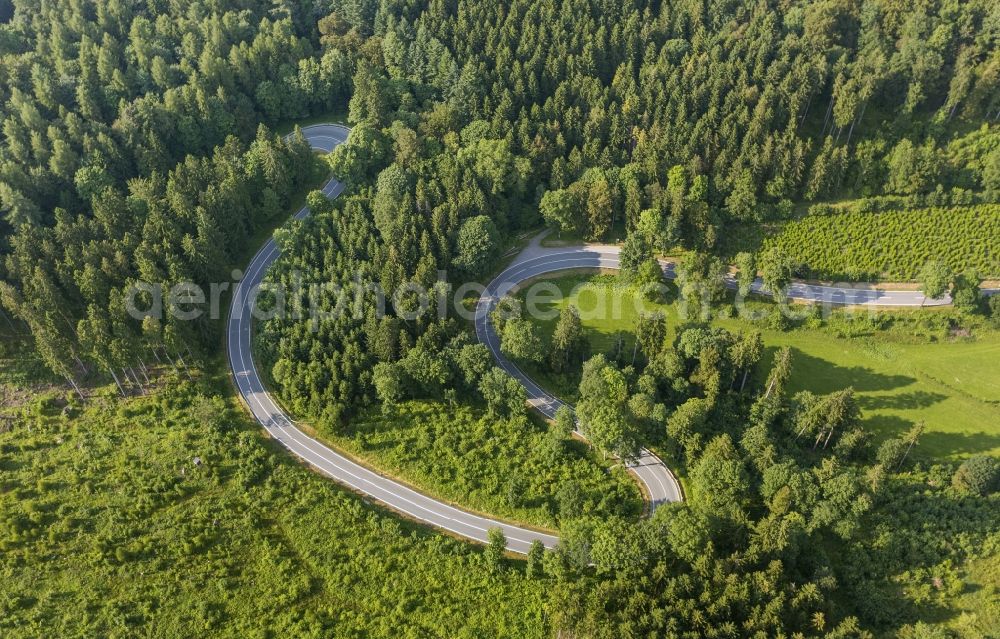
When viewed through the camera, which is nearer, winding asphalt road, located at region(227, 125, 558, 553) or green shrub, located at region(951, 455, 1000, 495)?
green shrub, located at region(951, 455, 1000, 495)

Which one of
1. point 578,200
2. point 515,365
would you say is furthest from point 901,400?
point 578,200

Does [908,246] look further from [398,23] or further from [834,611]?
[398,23]

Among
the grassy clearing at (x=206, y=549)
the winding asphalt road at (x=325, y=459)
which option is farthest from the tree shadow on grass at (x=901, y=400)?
the grassy clearing at (x=206, y=549)

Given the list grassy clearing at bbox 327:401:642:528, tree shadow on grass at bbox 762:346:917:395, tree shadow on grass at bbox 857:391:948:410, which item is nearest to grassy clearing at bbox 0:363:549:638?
grassy clearing at bbox 327:401:642:528

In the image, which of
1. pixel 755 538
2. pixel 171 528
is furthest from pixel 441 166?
pixel 755 538

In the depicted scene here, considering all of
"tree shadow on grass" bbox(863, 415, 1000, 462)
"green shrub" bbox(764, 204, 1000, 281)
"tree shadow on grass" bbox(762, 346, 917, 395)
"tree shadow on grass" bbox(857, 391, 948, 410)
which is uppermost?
"green shrub" bbox(764, 204, 1000, 281)

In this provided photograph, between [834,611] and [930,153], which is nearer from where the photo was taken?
[834,611]

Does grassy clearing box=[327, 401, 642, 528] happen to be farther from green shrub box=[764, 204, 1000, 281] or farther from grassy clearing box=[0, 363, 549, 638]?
green shrub box=[764, 204, 1000, 281]

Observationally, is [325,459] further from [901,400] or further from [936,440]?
[936,440]
